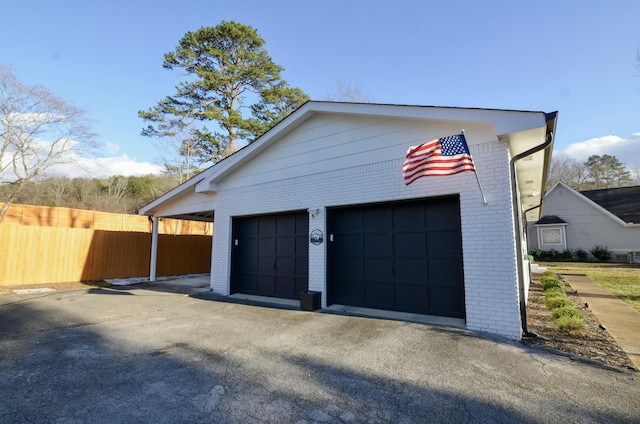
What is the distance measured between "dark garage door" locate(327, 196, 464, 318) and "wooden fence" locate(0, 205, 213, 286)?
10358 mm

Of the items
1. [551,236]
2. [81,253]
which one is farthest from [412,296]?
[551,236]

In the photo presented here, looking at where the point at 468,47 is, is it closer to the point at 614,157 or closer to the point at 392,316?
the point at 392,316

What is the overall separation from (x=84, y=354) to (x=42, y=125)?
46.2 feet

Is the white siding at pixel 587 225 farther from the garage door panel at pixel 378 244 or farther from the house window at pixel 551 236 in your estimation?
the garage door panel at pixel 378 244

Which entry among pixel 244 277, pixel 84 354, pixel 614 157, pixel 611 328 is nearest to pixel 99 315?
pixel 84 354

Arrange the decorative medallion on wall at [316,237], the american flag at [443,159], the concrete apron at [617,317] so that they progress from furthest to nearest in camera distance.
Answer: the decorative medallion on wall at [316,237]
the american flag at [443,159]
the concrete apron at [617,317]

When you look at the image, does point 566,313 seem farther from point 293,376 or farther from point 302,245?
point 302,245

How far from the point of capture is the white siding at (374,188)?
16.7ft

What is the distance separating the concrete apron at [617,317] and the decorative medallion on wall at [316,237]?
5.42m

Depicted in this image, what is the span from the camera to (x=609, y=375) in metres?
3.40

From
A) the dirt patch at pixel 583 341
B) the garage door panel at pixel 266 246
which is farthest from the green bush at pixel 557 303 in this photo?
the garage door panel at pixel 266 246

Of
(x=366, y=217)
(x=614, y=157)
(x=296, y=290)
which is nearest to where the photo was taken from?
(x=366, y=217)

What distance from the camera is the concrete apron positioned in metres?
4.34

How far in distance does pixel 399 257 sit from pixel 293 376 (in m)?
3.77
